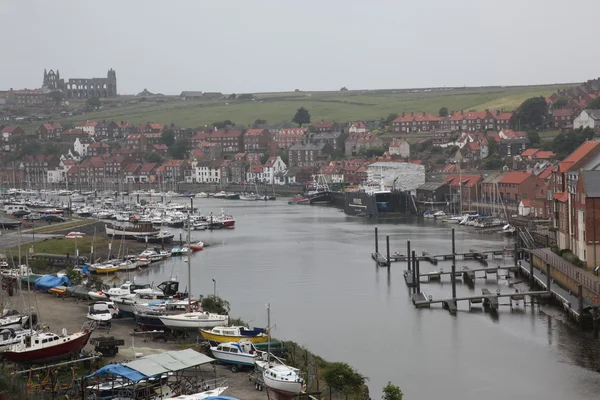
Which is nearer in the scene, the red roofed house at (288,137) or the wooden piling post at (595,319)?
the wooden piling post at (595,319)

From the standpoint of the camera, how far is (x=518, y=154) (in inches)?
2539

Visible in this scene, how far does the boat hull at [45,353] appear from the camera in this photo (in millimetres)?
15461

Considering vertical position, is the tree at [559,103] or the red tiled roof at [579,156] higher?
the tree at [559,103]

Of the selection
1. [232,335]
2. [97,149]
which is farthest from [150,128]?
[232,335]

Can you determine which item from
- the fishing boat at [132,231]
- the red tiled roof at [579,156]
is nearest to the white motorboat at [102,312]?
the red tiled roof at [579,156]

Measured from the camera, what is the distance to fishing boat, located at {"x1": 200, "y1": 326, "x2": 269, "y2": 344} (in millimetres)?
17547

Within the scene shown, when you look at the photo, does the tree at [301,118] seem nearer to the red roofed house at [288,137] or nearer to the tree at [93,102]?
the red roofed house at [288,137]

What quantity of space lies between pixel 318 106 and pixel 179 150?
29.1 meters

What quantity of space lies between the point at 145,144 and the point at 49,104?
3649cm

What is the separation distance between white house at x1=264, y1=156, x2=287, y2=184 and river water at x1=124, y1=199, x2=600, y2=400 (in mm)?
44092

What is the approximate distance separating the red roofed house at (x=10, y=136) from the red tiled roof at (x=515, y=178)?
67653 millimetres

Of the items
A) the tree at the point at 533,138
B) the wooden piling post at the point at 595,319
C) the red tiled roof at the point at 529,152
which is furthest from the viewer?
the tree at the point at 533,138

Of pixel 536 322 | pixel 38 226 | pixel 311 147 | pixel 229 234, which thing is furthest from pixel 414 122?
pixel 536 322

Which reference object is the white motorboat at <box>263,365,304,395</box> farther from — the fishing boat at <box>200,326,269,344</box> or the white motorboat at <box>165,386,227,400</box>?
the fishing boat at <box>200,326,269,344</box>
